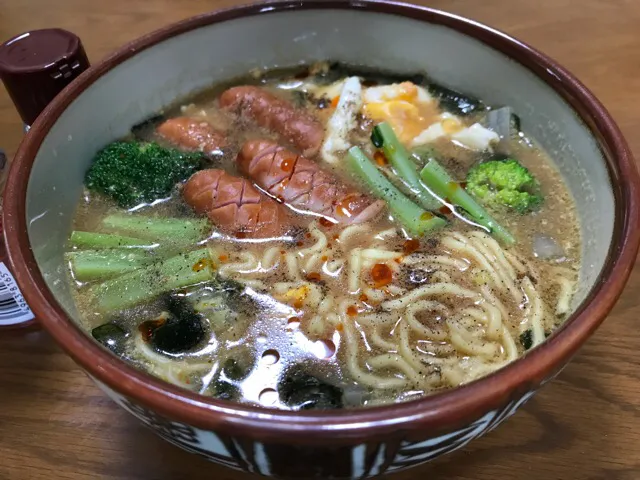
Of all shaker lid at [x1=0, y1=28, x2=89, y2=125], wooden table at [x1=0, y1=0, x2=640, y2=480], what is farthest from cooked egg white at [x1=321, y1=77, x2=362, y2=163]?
wooden table at [x1=0, y1=0, x2=640, y2=480]

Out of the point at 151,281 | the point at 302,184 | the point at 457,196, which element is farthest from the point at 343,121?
the point at 151,281

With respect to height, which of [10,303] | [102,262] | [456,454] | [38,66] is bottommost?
[456,454]

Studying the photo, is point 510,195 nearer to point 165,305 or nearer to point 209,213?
point 209,213

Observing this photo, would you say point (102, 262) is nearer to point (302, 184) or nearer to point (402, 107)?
point (302, 184)

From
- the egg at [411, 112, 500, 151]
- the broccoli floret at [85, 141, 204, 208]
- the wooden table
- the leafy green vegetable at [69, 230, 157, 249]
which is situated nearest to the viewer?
the wooden table

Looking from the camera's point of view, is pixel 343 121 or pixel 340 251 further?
pixel 343 121

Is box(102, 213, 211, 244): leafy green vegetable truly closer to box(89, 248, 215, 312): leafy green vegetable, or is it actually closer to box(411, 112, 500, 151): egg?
box(89, 248, 215, 312): leafy green vegetable

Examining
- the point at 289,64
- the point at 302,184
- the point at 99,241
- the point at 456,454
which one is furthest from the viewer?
the point at 289,64
